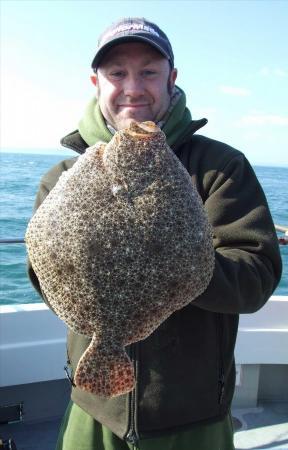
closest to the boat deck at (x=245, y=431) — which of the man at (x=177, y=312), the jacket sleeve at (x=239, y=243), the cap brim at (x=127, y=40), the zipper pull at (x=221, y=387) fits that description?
the man at (x=177, y=312)

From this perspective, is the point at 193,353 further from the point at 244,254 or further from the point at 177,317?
the point at 244,254

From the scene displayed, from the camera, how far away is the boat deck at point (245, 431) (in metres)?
4.27

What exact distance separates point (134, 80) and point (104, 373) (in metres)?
1.31

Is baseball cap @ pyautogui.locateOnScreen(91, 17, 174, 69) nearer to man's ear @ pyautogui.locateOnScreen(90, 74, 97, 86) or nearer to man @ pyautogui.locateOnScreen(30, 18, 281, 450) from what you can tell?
man @ pyautogui.locateOnScreen(30, 18, 281, 450)

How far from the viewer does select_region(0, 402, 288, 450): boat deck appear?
4.27 metres

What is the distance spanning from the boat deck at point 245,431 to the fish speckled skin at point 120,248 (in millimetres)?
3010

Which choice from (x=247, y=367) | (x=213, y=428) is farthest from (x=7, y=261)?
(x=213, y=428)

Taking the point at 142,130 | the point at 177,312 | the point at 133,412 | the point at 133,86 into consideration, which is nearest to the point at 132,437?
the point at 133,412

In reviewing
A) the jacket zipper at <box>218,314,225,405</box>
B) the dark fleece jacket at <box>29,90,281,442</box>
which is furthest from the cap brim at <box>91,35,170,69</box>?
the jacket zipper at <box>218,314,225,405</box>

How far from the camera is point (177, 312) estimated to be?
2.21 meters

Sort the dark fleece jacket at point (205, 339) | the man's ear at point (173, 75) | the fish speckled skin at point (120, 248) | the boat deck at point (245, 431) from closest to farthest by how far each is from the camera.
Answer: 1. the fish speckled skin at point (120, 248)
2. the dark fleece jacket at point (205, 339)
3. the man's ear at point (173, 75)
4. the boat deck at point (245, 431)

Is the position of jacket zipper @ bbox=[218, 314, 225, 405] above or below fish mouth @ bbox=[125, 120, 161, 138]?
below

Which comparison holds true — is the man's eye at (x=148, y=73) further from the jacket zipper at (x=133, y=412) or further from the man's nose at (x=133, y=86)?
the jacket zipper at (x=133, y=412)

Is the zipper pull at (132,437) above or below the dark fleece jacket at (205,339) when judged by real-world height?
below
